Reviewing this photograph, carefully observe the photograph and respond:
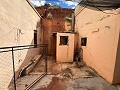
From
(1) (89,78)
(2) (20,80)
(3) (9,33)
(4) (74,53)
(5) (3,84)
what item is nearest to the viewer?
(5) (3,84)

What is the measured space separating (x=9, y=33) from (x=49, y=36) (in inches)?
247

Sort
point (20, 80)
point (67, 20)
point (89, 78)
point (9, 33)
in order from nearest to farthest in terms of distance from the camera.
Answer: point (9, 33) → point (20, 80) → point (89, 78) → point (67, 20)

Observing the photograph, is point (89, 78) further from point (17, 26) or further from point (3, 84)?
point (17, 26)

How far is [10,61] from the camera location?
11.4 ft

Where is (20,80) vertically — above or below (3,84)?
below

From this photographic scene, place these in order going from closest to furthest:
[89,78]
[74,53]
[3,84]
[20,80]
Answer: [3,84] → [20,80] → [89,78] → [74,53]

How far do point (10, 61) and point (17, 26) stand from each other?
1.37 meters

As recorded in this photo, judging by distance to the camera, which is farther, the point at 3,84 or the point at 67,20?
the point at 67,20

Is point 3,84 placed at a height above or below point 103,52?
below

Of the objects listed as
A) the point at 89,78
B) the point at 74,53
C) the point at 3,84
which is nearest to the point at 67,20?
the point at 74,53

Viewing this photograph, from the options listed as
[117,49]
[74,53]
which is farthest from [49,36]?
[117,49]

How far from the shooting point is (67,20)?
950 cm

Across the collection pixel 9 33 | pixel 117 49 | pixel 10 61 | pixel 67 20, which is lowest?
pixel 10 61

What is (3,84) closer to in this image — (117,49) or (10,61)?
(10,61)
